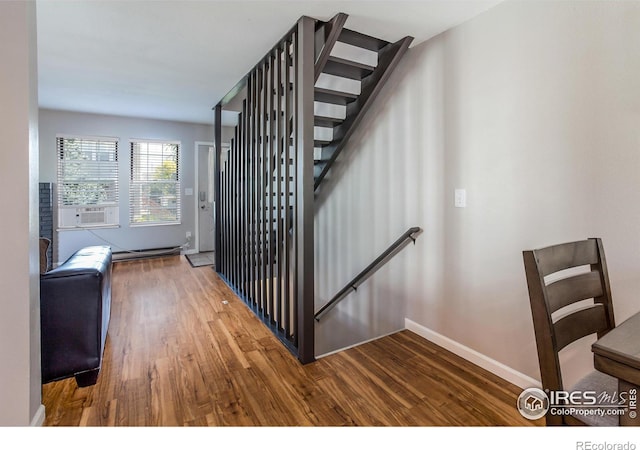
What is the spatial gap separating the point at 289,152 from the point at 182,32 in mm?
1120

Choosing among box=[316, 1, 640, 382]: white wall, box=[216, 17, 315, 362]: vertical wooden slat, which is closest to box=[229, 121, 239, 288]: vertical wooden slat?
box=[216, 17, 315, 362]: vertical wooden slat

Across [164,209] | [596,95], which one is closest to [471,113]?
[596,95]

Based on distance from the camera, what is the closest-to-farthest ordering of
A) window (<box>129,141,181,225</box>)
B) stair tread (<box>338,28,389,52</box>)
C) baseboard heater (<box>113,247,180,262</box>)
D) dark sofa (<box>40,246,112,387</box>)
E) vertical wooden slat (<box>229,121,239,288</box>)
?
dark sofa (<box>40,246,112,387</box>) < stair tread (<box>338,28,389,52</box>) < vertical wooden slat (<box>229,121,239,288</box>) < baseboard heater (<box>113,247,180,262</box>) < window (<box>129,141,181,225</box>)

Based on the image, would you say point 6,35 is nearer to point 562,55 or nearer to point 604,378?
point 562,55

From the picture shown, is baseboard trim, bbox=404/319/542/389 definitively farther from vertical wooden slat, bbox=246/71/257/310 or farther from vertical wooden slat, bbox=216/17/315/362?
vertical wooden slat, bbox=246/71/257/310

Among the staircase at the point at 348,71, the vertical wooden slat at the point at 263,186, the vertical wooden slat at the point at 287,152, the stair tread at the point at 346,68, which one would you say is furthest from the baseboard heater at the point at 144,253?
the stair tread at the point at 346,68

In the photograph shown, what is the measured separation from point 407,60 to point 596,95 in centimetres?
135

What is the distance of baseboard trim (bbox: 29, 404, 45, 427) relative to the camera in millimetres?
1419

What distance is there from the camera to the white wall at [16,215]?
4.35 feet

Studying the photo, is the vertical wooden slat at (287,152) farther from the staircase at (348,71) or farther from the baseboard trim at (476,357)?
the baseboard trim at (476,357)

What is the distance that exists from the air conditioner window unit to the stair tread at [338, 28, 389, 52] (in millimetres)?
4614

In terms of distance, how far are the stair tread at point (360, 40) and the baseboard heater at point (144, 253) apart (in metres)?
4.59

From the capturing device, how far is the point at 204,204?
5734 millimetres

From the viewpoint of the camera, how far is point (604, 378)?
42.6 inches
